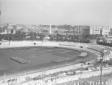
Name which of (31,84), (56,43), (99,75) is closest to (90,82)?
(99,75)

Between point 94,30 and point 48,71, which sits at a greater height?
point 94,30

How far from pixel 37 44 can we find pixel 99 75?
6337 mm

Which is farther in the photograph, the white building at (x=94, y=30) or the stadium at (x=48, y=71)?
the white building at (x=94, y=30)

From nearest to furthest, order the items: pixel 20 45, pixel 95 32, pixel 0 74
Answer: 1. pixel 0 74
2. pixel 20 45
3. pixel 95 32

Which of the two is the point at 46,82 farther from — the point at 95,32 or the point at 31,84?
the point at 95,32

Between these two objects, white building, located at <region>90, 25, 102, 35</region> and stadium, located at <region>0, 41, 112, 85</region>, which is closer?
stadium, located at <region>0, 41, 112, 85</region>

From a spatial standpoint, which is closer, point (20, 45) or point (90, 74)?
point (90, 74)

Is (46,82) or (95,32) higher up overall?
(95,32)

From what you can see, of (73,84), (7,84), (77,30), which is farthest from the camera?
(77,30)

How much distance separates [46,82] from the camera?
238 cm

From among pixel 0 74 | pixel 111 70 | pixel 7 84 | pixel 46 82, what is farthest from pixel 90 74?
pixel 0 74

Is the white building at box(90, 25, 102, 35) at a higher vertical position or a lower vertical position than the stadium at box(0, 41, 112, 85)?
higher

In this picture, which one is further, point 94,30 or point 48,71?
point 94,30

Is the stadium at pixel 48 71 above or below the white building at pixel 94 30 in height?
below
